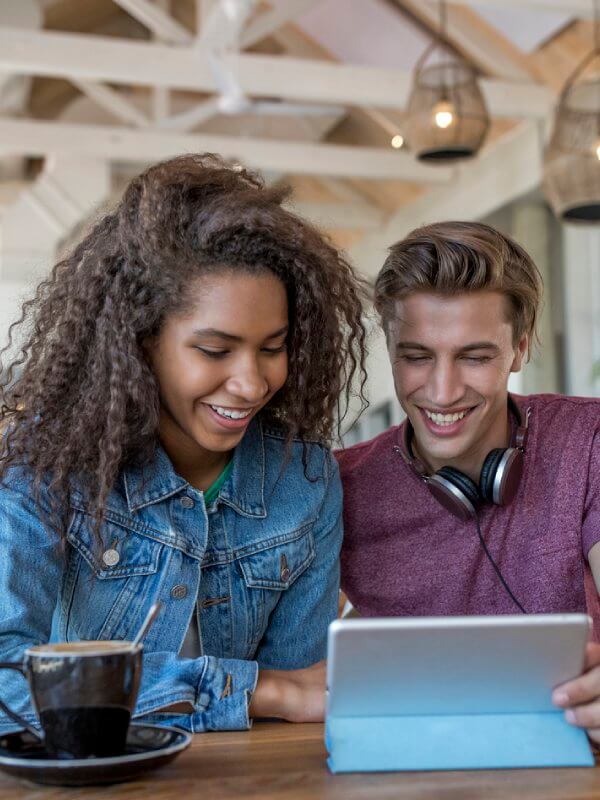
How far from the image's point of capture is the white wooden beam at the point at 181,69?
18.7 feet

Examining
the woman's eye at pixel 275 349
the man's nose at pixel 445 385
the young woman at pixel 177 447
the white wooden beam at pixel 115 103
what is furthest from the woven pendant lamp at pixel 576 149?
the white wooden beam at pixel 115 103

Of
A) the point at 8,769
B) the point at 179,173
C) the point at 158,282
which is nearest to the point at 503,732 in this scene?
the point at 8,769

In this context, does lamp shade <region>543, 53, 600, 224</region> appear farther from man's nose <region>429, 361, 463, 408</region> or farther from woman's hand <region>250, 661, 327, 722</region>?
woman's hand <region>250, 661, 327, 722</region>

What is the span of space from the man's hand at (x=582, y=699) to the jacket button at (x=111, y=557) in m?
0.59

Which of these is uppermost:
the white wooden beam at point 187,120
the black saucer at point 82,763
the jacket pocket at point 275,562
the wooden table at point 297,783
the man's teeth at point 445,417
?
the white wooden beam at point 187,120

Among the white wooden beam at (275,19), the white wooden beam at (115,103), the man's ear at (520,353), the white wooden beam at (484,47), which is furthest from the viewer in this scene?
the white wooden beam at (115,103)

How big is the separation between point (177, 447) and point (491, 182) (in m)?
6.19

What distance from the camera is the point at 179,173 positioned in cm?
149

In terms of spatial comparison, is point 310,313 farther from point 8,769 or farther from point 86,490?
point 8,769

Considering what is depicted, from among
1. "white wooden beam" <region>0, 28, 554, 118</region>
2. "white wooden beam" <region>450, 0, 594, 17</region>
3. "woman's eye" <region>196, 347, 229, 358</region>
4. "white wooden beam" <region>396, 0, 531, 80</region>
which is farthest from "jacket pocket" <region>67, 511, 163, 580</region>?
"white wooden beam" <region>396, 0, 531, 80</region>

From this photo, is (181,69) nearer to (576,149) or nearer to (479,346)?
(576,149)

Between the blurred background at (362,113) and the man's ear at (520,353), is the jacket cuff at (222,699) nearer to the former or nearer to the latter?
the man's ear at (520,353)

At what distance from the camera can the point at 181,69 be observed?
5859 millimetres

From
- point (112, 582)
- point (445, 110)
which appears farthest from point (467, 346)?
point (445, 110)
